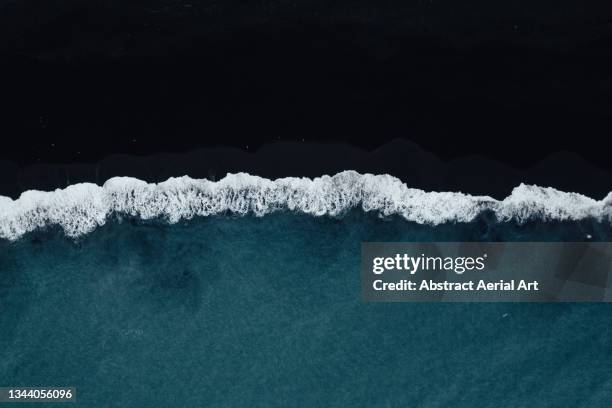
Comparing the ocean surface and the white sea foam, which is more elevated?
the white sea foam

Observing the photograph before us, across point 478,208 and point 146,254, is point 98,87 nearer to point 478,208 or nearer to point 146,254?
point 146,254

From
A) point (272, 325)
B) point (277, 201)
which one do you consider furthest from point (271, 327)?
point (277, 201)

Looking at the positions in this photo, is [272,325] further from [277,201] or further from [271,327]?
[277,201]

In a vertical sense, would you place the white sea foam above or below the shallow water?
above

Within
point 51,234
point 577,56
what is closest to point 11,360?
A: point 51,234
